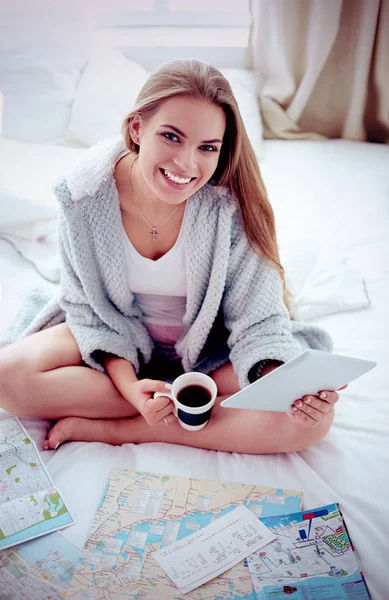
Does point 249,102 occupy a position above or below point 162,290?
above

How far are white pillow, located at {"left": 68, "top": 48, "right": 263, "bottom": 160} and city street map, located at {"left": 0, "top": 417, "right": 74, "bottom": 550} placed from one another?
3.61ft

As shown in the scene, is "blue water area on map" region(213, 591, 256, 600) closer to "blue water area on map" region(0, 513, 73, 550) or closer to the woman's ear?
"blue water area on map" region(0, 513, 73, 550)

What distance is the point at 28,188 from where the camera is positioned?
1501 millimetres

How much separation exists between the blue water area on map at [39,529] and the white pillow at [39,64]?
129 cm

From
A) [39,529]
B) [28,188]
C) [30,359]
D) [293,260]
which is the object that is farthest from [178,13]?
[39,529]

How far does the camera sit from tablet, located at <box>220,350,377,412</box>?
2.81 feet

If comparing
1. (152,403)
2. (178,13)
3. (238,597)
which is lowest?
(238,597)

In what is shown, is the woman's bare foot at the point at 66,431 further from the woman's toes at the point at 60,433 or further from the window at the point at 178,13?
the window at the point at 178,13

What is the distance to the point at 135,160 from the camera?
1.14 m

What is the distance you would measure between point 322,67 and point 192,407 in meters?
1.55

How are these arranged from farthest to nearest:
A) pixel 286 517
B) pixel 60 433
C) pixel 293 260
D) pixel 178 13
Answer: pixel 178 13, pixel 293 260, pixel 60 433, pixel 286 517

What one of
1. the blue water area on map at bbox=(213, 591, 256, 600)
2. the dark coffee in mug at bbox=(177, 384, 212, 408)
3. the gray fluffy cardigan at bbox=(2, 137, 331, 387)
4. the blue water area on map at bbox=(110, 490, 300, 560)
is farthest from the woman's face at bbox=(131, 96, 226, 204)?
the blue water area on map at bbox=(213, 591, 256, 600)

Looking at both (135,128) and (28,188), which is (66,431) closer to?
(135,128)

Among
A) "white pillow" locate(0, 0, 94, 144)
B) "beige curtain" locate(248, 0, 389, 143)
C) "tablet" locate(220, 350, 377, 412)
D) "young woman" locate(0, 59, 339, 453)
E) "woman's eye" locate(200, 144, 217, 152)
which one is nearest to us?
"tablet" locate(220, 350, 377, 412)
